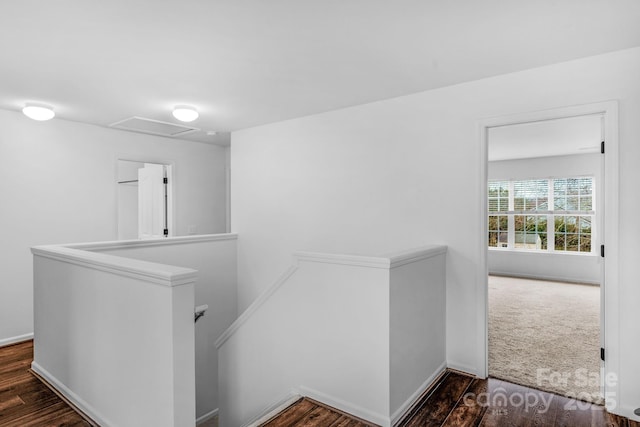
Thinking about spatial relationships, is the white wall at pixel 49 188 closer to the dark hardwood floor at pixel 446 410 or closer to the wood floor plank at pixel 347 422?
the dark hardwood floor at pixel 446 410

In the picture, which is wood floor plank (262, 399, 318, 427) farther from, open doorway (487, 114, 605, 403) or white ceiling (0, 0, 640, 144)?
white ceiling (0, 0, 640, 144)

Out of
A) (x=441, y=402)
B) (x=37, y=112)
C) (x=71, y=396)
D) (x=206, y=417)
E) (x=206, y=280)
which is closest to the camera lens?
(x=71, y=396)

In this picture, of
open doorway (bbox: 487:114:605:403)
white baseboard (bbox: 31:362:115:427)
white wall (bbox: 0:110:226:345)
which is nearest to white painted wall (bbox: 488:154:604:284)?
open doorway (bbox: 487:114:605:403)

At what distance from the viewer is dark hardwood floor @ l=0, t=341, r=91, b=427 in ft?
7.23

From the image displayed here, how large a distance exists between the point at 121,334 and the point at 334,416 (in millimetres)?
1381

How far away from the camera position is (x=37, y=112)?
354 centimetres

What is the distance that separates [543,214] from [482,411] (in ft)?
19.8

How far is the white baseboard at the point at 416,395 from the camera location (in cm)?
227

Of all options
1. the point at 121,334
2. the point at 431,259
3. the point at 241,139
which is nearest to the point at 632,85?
the point at 431,259

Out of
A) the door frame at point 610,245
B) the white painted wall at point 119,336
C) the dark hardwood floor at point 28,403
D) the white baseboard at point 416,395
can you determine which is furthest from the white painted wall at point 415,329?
the dark hardwood floor at point 28,403

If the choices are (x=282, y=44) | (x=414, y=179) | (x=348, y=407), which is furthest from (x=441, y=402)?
(x=282, y=44)

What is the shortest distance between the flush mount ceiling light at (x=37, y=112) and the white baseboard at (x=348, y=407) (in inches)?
138

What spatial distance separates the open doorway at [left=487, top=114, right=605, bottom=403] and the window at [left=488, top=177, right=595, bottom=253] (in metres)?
0.02

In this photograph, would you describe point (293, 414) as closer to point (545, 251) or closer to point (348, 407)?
point (348, 407)
